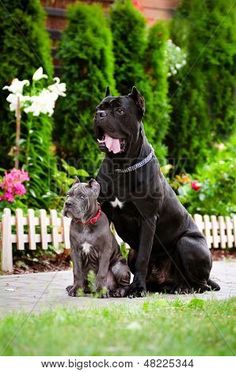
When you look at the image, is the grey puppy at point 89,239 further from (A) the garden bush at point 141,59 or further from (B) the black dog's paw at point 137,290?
(A) the garden bush at point 141,59

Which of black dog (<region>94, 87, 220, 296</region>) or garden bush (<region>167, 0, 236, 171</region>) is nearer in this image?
black dog (<region>94, 87, 220, 296</region>)

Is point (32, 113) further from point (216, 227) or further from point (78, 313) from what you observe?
point (78, 313)

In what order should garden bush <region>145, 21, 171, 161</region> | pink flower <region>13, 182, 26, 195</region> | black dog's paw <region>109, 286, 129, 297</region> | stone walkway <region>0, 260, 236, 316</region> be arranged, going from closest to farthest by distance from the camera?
stone walkway <region>0, 260, 236, 316</region>, black dog's paw <region>109, 286, 129, 297</region>, pink flower <region>13, 182, 26, 195</region>, garden bush <region>145, 21, 171, 161</region>

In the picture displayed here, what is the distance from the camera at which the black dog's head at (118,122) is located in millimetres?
4613

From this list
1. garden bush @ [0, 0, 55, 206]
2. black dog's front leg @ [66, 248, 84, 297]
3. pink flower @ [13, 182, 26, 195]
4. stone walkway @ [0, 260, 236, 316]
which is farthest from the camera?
garden bush @ [0, 0, 55, 206]

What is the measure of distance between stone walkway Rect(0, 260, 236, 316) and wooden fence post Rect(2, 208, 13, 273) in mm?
448

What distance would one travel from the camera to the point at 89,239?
14.9 feet

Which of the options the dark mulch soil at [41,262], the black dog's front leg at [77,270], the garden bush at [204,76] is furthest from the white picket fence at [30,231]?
the garden bush at [204,76]

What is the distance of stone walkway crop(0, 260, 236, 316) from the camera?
14.1 ft

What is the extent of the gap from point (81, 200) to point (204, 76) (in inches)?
269

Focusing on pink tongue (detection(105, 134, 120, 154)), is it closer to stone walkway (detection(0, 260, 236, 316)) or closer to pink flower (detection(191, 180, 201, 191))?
stone walkway (detection(0, 260, 236, 316))

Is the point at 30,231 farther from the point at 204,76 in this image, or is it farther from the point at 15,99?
the point at 204,76

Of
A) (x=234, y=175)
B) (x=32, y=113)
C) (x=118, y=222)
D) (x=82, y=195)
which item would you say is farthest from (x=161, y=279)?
(x=234, y=175)

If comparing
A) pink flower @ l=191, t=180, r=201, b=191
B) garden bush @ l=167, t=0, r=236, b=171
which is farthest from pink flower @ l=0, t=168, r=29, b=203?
garden bush @ l=167, t=0, r=236, b=171
